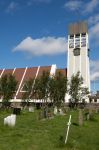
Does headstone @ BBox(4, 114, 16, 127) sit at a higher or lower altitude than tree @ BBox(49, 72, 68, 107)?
lower

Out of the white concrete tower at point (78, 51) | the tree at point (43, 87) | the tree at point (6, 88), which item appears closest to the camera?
the tree at point (6, 88)

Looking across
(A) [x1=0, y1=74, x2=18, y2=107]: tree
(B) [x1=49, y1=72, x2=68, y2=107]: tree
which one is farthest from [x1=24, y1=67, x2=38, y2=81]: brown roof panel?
(A) [x1=0, y1=74, x2=18, y2=107]: tree

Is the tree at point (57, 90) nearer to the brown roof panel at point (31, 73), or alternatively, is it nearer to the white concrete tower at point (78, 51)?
the white concrete tower at point (78, 51)

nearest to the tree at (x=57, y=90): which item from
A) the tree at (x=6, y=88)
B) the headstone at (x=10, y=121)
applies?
the tree at (x=6, y=88)

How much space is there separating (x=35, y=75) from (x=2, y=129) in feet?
275

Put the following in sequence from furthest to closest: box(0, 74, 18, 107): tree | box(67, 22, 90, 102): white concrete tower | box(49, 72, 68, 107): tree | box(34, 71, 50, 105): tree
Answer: box(67, 22, 90, 102): white concrete tower
box(34, 71, 50, 105): tree
box(49, 72, 68, 107): tree
box(0, 74, 18, 107): tree

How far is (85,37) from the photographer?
111 metres

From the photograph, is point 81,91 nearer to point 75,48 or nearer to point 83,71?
point 83,71

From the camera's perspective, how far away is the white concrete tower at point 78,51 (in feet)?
346

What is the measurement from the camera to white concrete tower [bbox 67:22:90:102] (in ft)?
346

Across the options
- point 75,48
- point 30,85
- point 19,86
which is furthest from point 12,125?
point 75,48

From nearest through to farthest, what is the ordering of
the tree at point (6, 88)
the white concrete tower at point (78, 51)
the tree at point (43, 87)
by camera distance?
the tree at point (6, 88) < the tree at point (43, 87) < the white concrete tower at point (78, 51)

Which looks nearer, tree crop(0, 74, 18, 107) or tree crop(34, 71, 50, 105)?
tree crop(0, 74, 18, 107)

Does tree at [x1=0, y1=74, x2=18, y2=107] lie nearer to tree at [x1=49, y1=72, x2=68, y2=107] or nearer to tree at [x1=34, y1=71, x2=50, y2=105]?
tree at [x1=34, y1=71, x2=50, y2=105]
